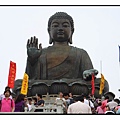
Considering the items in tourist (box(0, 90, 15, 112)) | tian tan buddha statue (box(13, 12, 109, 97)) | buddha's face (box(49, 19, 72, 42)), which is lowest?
tourist (box(0, 90, 15, 112))

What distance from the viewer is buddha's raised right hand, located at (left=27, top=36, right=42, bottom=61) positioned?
18281mm

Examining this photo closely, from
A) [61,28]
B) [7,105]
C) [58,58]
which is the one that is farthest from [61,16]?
[7,105]

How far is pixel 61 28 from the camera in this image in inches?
789

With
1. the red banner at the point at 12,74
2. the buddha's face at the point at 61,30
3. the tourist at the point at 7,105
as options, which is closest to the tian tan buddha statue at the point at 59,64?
the buddha's face at the point at 61,30

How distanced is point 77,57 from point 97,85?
2047 millimetres

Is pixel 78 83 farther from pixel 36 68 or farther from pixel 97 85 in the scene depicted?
pixel 36 68

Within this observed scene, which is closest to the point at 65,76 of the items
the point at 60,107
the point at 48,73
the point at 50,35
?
the point at 48,73

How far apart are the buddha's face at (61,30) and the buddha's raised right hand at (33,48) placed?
1.84 metres

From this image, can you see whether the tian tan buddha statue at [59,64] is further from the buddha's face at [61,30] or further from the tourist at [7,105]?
the tourist at [7,105]

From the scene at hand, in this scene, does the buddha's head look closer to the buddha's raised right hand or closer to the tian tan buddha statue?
the tian tan buddha statue

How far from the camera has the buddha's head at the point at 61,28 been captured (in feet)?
65.8

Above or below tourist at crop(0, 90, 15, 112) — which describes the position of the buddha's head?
above

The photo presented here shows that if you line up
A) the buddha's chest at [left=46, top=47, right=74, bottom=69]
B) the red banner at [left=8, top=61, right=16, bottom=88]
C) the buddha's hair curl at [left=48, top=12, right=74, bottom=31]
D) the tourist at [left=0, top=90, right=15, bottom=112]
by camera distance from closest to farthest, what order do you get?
the tourist at [left=0, top=90, right=15, bottom=112] < the red banner at [left=8, top=61, right=16, bottom=88] < the buddha's chest at [left=46, top=47, right=74, bottom=69] < the buddha's hair curl at [left=48, top=12, right=74, bottom=31]

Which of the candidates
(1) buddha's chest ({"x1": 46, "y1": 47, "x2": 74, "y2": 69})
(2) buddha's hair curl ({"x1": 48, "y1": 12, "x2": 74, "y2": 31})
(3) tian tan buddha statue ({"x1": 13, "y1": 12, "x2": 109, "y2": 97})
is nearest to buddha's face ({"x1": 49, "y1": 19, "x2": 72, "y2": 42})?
(3) tian tan buddha statue ({"x1": 13, "y1": 12, "x2": 109, "y2": 97})
